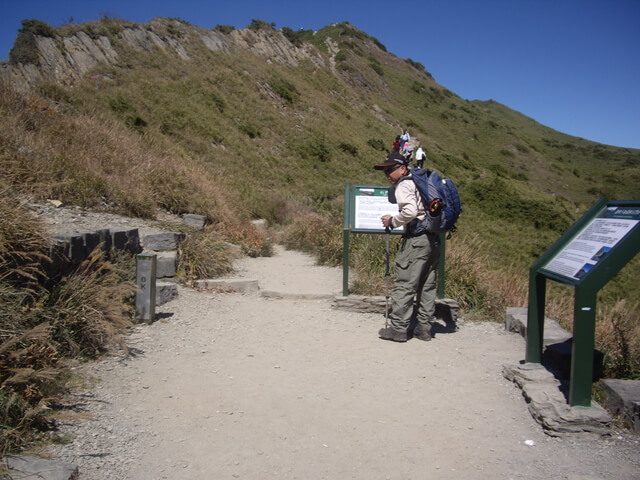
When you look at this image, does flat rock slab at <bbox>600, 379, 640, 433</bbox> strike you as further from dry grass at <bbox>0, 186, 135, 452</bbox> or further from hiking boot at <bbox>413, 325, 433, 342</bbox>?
dry grass at <bbox>0, 186, 135, 452</bbox>

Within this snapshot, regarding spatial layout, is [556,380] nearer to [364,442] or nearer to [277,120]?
[364,442]

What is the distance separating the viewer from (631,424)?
11.5ft

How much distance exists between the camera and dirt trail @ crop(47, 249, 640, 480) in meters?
3.05

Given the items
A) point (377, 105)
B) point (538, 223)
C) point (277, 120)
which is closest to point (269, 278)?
point (538, 223)

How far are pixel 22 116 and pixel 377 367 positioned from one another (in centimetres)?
907

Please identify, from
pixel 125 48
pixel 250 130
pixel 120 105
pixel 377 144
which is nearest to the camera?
pixel 120 105

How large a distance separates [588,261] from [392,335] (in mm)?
2450

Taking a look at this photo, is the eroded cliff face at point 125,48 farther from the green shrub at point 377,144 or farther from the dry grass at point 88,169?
the green shrub at point 377,144

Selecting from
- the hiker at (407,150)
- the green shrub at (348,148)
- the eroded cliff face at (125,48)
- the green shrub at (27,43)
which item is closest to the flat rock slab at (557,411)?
the hiker at (407,150)

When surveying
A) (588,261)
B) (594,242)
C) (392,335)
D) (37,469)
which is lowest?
(37,469)

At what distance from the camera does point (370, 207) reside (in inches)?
269

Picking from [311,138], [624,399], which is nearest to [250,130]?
[311,138]

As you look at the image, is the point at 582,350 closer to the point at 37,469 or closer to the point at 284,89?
the point at 37,469

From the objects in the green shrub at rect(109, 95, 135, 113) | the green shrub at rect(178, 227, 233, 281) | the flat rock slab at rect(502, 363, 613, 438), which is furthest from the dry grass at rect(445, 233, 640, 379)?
the green shrub at rect(109, 95, 135, 113)
